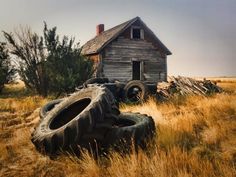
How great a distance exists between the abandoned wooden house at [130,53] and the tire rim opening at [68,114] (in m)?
14.4

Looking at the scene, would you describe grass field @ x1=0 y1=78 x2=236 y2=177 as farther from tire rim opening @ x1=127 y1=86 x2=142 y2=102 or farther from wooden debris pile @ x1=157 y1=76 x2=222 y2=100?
wooden debris pile @ x1=157 y1=76 x2=222 y2=100

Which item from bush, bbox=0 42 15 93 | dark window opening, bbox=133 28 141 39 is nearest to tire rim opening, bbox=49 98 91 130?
bush, bbox=0 42 15 93

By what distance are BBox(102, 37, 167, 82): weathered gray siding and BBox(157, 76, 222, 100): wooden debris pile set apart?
23.6ft

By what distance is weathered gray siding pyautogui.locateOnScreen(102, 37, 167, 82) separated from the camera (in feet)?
70.6

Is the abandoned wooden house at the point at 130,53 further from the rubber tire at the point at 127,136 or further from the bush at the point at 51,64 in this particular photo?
the rubber tire at the point at 127,136

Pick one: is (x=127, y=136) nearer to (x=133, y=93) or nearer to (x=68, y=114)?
(x=68, y=114)

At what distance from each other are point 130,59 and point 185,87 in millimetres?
8887

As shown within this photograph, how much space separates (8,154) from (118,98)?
7306 millimetres

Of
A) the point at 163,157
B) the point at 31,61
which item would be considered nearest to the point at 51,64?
the point at 31,61

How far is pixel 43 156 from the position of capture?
15.9ft

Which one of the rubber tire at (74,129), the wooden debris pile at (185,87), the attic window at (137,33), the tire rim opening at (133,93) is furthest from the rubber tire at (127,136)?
the attic window at (137,33)

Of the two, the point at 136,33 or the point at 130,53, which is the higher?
the point at 136,33

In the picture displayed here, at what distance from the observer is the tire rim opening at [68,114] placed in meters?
6.14

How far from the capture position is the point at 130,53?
22516mm
